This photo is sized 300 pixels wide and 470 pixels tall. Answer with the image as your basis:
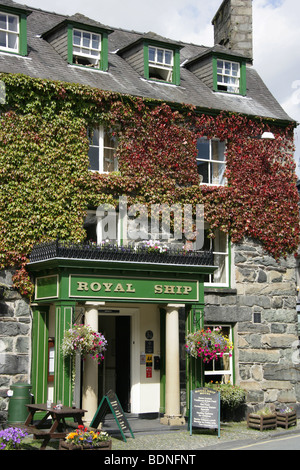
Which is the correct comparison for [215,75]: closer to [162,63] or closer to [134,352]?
[162,63]

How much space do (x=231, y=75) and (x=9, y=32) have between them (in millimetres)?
8066

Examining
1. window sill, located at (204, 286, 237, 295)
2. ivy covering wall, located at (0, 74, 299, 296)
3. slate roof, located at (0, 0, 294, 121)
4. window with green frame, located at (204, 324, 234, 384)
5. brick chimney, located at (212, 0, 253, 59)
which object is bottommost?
window with green frame, located at (204, 324, 234, 384)

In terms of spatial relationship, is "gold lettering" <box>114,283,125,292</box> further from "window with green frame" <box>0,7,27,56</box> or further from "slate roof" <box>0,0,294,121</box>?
"window with green frame" <box>0,7,27,56</box>

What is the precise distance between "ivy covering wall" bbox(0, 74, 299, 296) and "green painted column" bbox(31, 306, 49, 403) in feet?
2.97

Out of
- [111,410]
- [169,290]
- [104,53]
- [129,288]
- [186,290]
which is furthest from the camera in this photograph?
[104,53]

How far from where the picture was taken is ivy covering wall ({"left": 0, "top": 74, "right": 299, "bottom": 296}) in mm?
19562

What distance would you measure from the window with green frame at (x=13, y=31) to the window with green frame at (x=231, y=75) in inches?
277

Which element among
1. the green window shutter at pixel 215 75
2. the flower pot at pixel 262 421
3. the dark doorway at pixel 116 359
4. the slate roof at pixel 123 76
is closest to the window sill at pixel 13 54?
the slate roof at pixel 123 76

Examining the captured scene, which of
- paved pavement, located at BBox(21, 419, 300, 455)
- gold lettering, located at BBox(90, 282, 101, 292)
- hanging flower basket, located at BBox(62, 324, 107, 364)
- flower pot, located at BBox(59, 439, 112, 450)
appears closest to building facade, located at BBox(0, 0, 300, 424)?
gold lettering, located at BBox(90, 282, 101, 292)

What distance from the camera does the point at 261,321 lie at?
22.7 metres

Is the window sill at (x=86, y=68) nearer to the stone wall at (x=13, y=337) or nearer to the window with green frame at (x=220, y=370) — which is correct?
the stone wall at (x=13, y=337)

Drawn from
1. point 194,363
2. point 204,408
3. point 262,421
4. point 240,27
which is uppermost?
point 240,27

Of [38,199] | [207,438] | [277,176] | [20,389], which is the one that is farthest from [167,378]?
[277,176]

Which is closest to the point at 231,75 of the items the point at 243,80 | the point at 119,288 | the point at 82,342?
the point at 243,80
